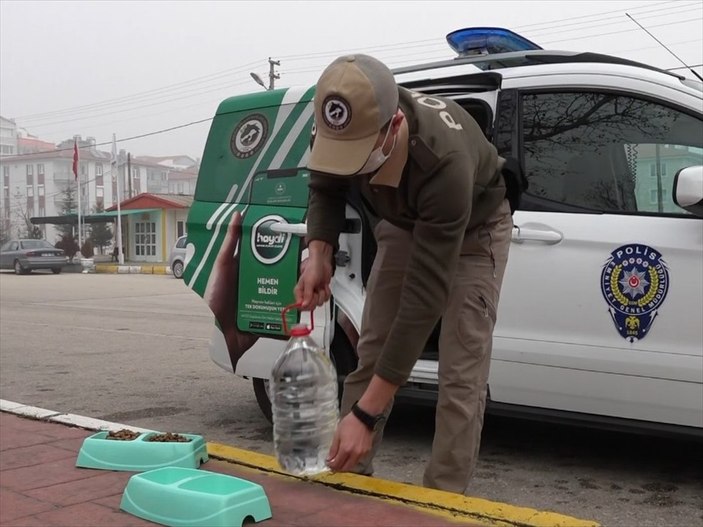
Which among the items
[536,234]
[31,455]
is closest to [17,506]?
[31,455]

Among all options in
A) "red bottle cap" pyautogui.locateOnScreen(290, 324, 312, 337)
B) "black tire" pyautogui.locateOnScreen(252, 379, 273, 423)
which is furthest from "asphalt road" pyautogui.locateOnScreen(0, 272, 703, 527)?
"red bottle cap" pyautogui.locateOnScreen(290, 324, 312, 337)

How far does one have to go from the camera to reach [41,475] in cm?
348

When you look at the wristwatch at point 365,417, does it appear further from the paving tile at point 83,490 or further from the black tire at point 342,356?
the black tire at point 342,356

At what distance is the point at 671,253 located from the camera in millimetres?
3598

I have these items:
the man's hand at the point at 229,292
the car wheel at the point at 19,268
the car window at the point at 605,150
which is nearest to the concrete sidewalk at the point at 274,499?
the man's hand at the point at 229,292

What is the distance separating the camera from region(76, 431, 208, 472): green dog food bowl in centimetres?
341

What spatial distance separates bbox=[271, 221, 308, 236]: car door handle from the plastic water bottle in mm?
1248

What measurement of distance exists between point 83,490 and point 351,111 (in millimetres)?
2001

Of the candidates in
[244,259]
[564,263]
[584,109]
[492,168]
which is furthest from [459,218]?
[244,259]

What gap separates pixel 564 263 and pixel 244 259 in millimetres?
1769

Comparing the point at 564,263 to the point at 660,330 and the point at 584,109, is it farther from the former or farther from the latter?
the point at 584,109

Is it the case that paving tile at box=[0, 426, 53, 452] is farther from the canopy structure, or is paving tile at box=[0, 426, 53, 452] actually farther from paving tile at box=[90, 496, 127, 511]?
the canopy structure

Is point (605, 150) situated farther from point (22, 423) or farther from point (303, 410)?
point (22, 423)

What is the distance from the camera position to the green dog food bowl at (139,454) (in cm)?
341
